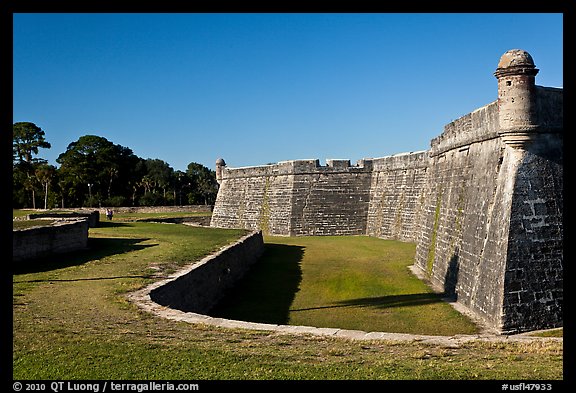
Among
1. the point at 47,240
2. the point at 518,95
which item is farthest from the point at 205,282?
the point at 518,95

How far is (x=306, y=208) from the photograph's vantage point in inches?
1201

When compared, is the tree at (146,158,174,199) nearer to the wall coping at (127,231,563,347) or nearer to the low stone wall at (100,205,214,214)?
the low stone wall at (100,205,214,214)

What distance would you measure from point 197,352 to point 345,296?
320 inches

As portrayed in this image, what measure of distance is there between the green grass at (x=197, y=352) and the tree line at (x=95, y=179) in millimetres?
36187

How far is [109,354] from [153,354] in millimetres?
483

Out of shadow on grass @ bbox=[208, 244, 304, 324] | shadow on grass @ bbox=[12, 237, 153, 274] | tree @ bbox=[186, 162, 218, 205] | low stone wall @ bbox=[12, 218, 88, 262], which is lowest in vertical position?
shadow on grass @ bbox=[208, 244, 304, 324]

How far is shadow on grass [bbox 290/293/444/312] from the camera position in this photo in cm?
1269

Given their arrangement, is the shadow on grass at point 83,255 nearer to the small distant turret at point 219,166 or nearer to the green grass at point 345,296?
the green grass at point 345,296

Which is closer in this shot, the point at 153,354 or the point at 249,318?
the point at 153,354

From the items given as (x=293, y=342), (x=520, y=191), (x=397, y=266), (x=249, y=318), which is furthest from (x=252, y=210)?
(x=293, y=342)

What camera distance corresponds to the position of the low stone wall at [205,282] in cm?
1049

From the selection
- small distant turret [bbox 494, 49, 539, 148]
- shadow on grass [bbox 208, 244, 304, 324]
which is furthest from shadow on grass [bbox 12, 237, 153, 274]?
small distant turret [bbox 494, 49, 539, 148]
